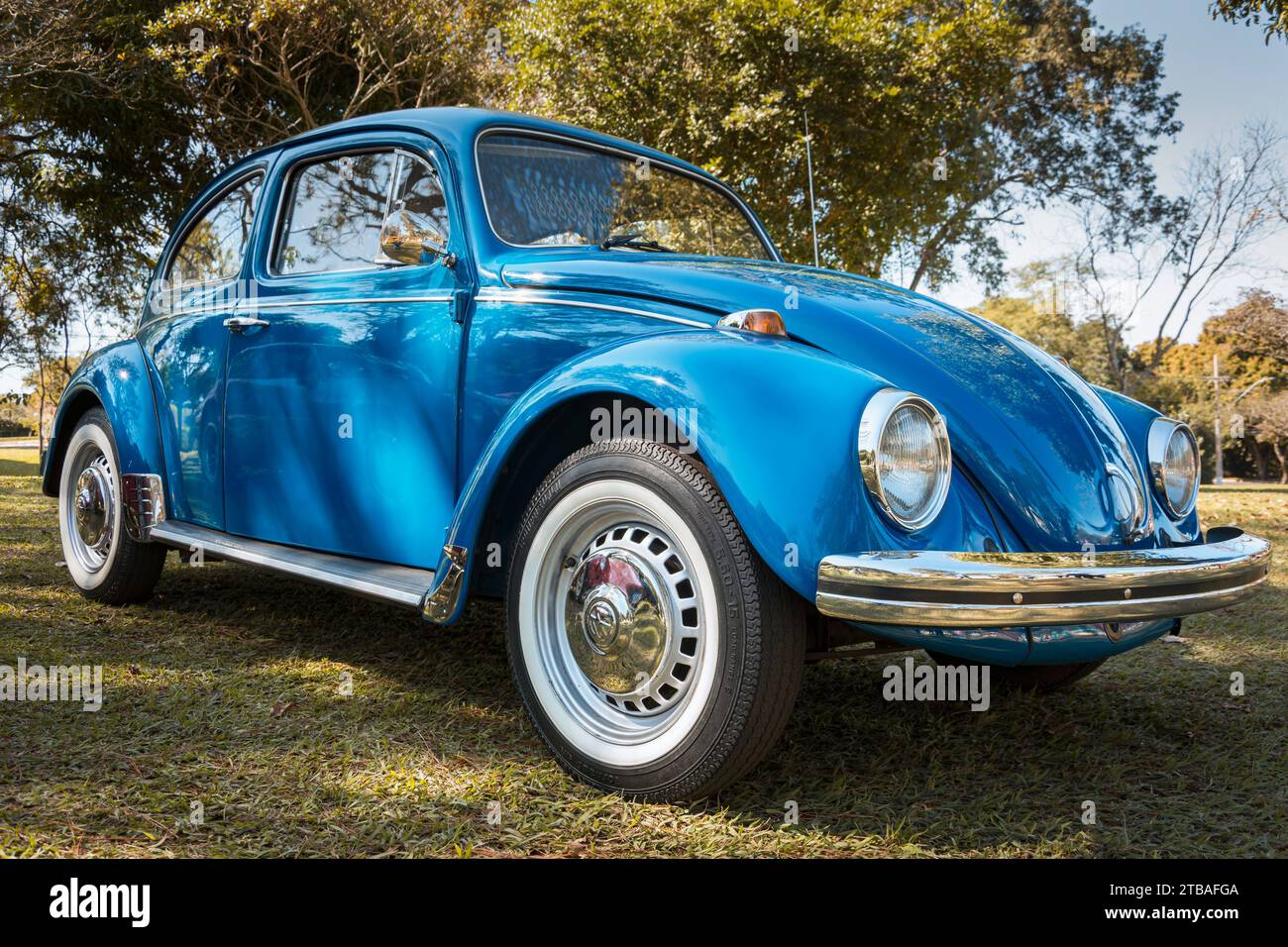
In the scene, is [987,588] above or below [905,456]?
below

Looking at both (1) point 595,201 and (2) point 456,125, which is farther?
(1) point 595,201

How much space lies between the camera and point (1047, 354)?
10.00 feet

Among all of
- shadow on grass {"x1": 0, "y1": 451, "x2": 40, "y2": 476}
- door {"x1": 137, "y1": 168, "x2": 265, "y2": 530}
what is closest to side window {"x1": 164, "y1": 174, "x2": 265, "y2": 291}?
door {"x1": 137, "y1": 168, "x2": 265, "y2": 530}

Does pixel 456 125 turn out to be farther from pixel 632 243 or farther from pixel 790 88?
pixel 790 88

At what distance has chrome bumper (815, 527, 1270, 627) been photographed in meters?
2.05

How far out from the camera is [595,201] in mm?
3537

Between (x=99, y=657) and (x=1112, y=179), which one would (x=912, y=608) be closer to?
(x=99, y=657)

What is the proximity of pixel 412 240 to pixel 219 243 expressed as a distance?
5.59 ft

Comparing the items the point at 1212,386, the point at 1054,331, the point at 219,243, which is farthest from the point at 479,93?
the point at 1212,386

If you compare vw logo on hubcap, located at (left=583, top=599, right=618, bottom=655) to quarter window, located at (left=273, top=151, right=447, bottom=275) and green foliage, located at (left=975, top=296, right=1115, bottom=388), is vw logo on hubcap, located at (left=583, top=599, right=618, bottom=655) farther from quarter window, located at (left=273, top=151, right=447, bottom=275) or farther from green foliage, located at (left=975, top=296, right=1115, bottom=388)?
green foliage, located at (left=975, top=296, right=1115, bottom=388)

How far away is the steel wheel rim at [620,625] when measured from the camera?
2.36 m

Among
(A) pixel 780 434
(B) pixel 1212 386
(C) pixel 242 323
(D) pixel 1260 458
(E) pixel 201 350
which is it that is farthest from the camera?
(D) pixel 1260 458

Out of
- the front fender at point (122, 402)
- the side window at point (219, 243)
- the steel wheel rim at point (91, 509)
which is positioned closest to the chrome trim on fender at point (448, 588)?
the side window at point (219, 243)
